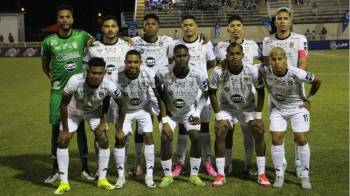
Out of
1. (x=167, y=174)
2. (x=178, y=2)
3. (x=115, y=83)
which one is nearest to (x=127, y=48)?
(x=115, y=83)

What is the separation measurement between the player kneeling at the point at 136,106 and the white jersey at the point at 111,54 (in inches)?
9.7

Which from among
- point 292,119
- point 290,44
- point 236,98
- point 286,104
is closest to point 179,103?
point 236,98

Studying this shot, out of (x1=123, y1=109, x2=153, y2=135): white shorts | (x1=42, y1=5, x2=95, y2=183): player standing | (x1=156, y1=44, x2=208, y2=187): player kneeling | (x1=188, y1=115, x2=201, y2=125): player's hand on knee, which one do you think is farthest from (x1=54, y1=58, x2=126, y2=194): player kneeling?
(x1=188, y1=115, x2=201, y2=125): player's hand on knee

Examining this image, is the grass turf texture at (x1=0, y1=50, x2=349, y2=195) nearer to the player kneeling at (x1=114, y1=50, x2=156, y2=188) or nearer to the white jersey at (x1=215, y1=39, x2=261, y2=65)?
the player kneeling at (x1=114, y1=50, x2=156, y2=188)

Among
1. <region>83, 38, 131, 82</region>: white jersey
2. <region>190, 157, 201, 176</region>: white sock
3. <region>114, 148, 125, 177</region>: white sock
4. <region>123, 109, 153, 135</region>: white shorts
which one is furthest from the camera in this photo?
<region>83, 38, 131, 82</region>: white jersey

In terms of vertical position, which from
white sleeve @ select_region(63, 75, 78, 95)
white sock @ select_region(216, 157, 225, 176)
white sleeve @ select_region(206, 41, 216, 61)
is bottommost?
white sock @ select_region(216, 157, 225, 176)

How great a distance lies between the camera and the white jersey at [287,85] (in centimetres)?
705

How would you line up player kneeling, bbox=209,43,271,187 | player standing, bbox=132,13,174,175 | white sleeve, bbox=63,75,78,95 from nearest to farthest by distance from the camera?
white sleeve, bbox=63,75,78,95 → player kneeling, bbox=209,43,271,187 → player standing, bbox=132,13,174,175

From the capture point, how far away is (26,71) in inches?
1094

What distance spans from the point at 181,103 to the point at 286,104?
1.62 meters

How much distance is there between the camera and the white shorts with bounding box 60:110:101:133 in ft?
24.0

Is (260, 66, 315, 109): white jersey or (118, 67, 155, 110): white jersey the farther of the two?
(118, 67, 155, 110): white jersey

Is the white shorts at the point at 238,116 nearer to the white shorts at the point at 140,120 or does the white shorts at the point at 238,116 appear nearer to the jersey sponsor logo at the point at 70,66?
the white shorts at the point at 140,120

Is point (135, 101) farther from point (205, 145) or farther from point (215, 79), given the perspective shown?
point (205, 145)
